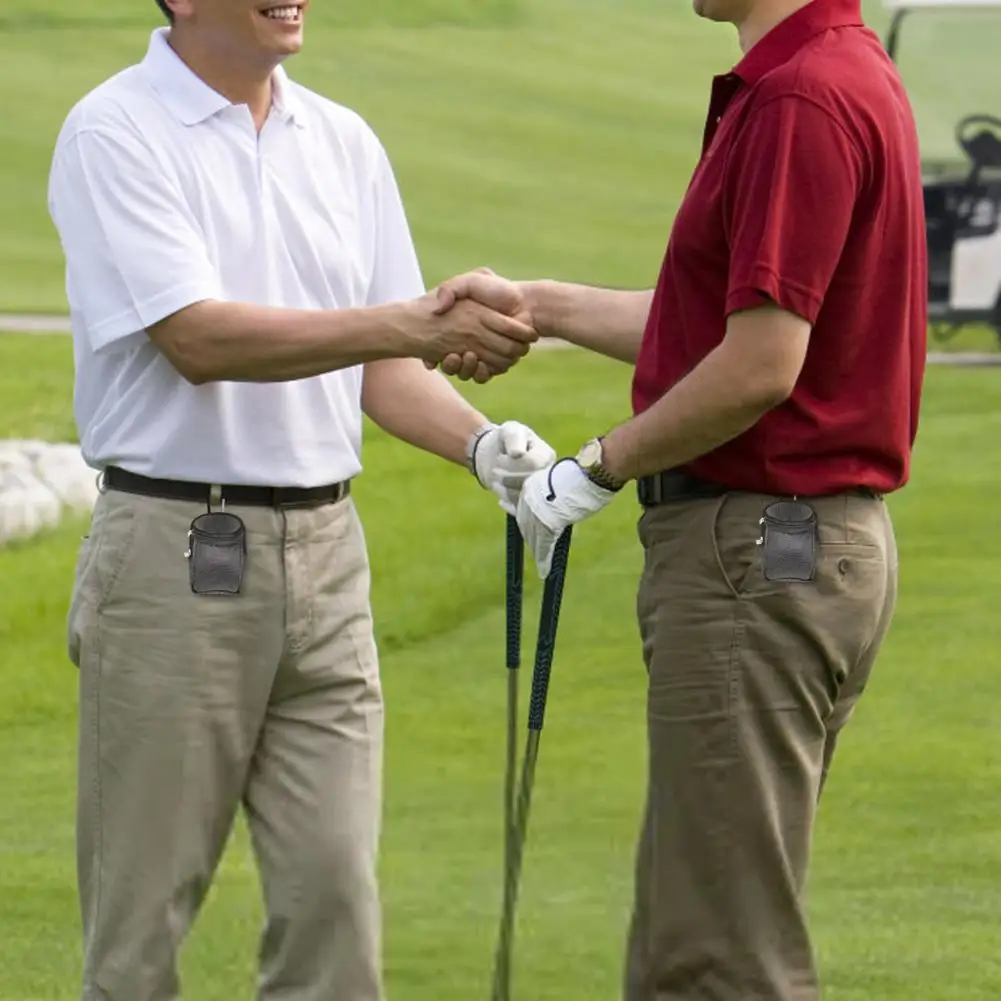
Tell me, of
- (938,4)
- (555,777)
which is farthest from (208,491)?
(938,4)

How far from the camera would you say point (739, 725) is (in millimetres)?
4211

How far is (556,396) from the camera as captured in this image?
Answer: 17.4 m

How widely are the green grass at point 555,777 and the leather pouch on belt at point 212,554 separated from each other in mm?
1881

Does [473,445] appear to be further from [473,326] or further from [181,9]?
[181,9]

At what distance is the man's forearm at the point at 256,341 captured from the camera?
4.44 m

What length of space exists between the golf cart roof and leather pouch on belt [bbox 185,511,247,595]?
53.8ft

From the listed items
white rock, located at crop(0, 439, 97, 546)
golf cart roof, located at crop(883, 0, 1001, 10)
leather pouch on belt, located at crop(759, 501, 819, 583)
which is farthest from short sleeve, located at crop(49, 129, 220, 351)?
golf cart roof, located at crop(883, 0, 1001, 10)

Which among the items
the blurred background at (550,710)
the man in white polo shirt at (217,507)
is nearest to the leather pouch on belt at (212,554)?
the man in white polo shirt at (217,507)

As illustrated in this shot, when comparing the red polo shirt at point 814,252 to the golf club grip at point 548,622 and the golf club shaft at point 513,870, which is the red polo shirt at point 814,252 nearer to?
the golf club grip at point 548,622

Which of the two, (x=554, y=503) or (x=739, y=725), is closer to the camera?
(x=739, y=725)

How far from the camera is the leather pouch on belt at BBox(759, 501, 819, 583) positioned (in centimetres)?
421

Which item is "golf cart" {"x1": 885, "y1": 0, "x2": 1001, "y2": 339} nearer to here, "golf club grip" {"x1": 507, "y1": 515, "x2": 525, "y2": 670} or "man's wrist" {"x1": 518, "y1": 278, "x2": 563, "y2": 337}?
"man's wrist" {"x1": 518, "y1": 278, "x2": 563, "y2": 337}

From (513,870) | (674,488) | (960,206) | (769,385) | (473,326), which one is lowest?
(960,206)

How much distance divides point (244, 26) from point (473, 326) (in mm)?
699
